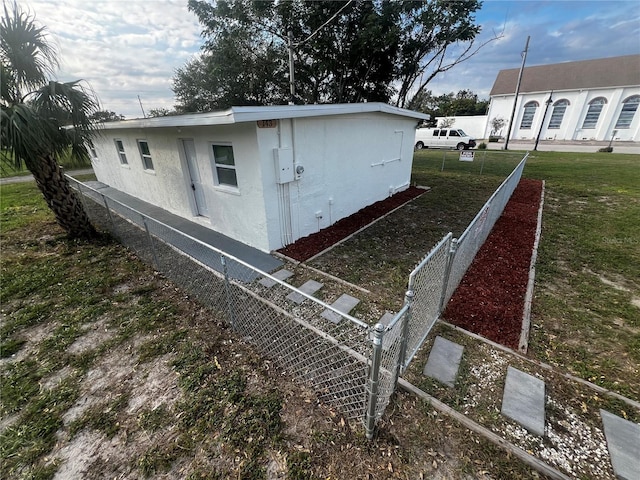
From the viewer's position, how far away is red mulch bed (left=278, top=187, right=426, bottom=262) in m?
5.38

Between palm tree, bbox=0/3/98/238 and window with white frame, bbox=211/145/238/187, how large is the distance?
2266 millimetres

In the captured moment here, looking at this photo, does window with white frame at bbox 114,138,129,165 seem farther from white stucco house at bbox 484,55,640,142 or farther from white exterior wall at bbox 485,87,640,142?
white exterior wall at bbox 485,87,640,142

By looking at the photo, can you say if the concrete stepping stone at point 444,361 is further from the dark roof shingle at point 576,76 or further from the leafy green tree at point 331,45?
the dark roof shingle at point 576,76

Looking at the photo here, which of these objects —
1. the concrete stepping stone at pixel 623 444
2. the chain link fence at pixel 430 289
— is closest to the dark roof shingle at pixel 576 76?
the chain link fence at pixel 430 289

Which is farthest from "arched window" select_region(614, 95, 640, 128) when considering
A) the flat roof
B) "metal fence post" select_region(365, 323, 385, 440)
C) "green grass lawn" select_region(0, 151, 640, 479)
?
"metal fence post" select_region(365, 323, 385, 440)

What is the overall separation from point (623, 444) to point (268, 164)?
206 inches

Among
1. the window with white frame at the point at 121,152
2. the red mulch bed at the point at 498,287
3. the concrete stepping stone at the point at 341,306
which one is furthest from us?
the window with white frame at the point at 121,152

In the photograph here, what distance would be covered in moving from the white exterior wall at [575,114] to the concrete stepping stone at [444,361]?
44128mm

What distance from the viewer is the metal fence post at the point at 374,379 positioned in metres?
1.73

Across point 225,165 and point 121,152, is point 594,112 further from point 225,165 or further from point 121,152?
point 121,152

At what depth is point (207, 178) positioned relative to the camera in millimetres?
5953

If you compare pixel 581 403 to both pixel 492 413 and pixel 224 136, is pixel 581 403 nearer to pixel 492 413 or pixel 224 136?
pixel 492 413

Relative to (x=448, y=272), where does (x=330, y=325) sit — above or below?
below

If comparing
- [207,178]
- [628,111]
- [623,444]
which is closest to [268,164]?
[207,178]
